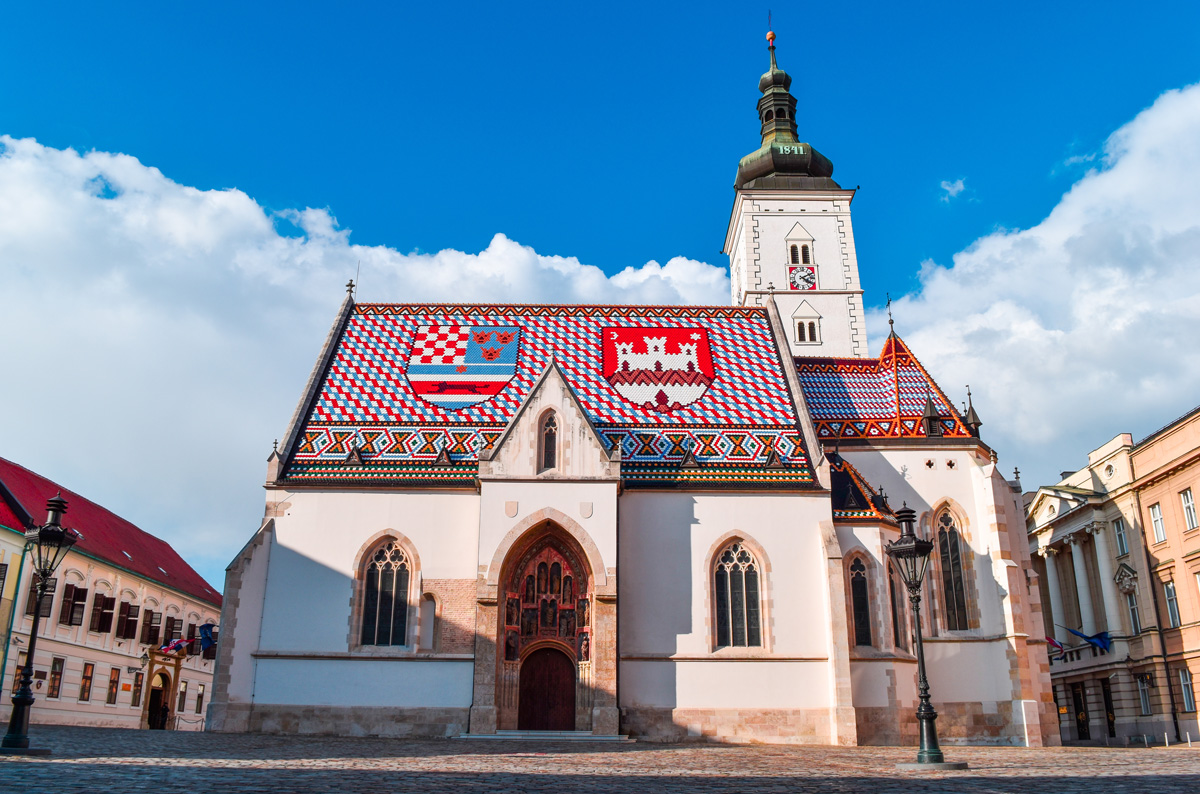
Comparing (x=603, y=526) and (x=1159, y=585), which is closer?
(x=603, y=526)

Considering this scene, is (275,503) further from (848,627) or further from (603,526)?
(848,627)

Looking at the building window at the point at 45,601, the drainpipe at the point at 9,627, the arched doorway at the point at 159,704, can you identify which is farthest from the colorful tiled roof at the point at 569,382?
the arched doorway at the point at 159,704

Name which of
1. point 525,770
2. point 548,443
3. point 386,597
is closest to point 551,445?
point 548,443

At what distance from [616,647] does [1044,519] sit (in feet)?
93.9

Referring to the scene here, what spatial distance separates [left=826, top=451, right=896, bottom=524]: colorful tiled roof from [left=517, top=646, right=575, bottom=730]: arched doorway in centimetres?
903

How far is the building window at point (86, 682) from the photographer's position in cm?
3731

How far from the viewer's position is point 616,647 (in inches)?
991

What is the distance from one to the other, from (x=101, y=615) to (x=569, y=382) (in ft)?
76.7

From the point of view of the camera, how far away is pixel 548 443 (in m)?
27.0

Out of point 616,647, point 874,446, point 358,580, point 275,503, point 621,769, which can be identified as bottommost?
point 621,769

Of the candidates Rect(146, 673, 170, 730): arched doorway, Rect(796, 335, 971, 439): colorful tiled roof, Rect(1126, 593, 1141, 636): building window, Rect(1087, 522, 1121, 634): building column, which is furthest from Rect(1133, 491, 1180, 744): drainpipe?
Rect(146, 673, 170, 730): arched doorway

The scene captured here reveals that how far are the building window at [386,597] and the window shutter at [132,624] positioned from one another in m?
20.2

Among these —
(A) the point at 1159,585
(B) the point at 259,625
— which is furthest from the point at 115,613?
(A) the point at 1159,585

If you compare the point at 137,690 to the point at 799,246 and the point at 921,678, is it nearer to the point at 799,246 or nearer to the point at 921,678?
the point at 799,246
